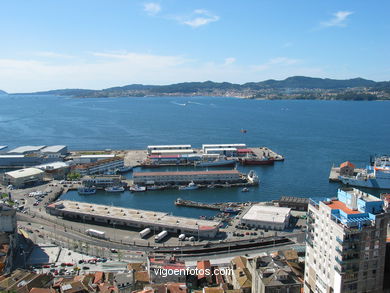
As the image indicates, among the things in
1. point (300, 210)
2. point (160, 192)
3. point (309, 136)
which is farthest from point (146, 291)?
point (309, 136)

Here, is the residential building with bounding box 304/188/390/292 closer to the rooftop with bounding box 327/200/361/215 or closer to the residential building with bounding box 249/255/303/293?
the rooftop with bounding box 327/200/361/215

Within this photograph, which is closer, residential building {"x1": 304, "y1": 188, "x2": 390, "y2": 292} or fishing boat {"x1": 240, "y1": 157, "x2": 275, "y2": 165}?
residential building {"x1": 304, "y1": 188, "x2": 390, "y2": 292}

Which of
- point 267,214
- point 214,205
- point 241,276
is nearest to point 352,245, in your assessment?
point 241,276

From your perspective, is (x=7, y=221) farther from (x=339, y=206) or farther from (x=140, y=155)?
(x=140, y=155)

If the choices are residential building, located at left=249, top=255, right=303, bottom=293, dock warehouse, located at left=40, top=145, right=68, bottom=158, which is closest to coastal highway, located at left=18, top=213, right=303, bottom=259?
residential building, located at left=249, top=255, right=303, bottom=293

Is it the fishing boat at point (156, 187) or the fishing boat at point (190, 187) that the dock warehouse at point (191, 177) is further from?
the fishing boat at point (190, 187)

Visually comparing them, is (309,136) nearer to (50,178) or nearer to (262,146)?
(262,146)
